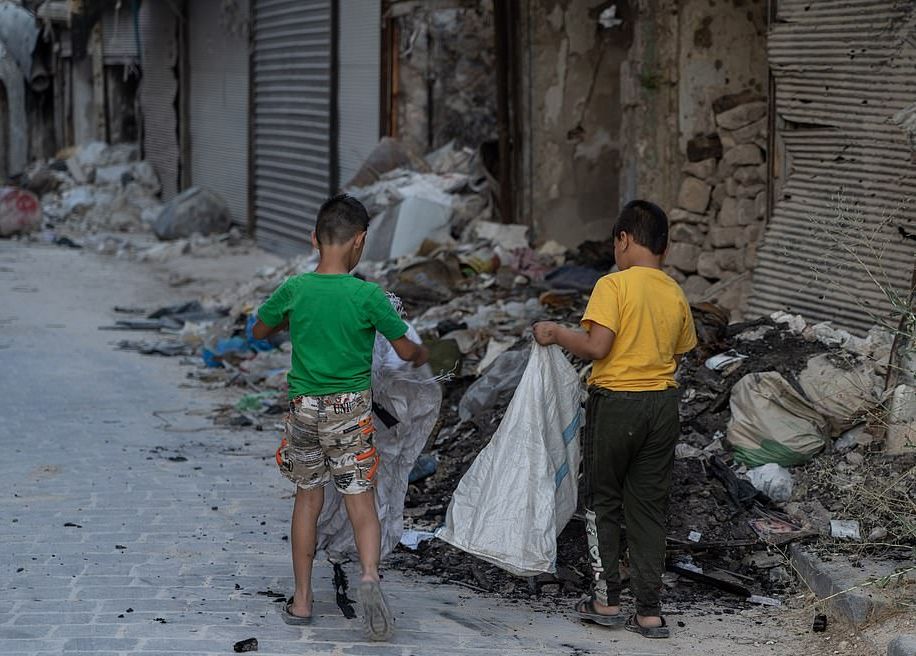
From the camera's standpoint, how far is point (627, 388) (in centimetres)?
417

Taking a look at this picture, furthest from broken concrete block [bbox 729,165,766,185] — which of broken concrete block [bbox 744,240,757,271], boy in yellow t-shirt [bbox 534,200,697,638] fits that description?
boy in yellow t-shirt [bbox 534,200,697,638]

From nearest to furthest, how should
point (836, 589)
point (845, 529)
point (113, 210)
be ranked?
point (836, 589), point (845, 529), point (113, 210)

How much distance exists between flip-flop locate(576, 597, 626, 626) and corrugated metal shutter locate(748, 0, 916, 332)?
2484mm

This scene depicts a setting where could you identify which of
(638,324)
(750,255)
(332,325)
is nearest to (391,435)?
(332,325)

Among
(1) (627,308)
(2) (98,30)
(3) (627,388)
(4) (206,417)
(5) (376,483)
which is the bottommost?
(4) (206,417)

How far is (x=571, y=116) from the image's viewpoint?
35.1 ft

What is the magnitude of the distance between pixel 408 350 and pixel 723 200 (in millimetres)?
4770

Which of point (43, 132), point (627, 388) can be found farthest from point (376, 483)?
point (43, 132)

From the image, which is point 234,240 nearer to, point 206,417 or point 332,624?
point 206,417

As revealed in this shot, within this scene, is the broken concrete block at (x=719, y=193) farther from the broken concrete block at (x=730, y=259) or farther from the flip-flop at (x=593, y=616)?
the flip-flop at (x=593, y=616)

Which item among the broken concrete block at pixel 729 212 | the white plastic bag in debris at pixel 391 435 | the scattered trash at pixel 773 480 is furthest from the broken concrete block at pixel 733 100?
the white plastic bag in debris at pixel 391 435

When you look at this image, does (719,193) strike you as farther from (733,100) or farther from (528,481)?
(528,481)

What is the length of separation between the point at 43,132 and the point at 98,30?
5.17 m

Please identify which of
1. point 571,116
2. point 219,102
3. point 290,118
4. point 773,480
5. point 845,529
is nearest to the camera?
point 845,529
